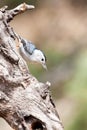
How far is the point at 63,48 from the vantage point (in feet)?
12.9

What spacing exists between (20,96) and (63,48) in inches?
95.4

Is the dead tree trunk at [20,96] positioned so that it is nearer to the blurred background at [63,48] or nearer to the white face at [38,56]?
the white face at [38,56]

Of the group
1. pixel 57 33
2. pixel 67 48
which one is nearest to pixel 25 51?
pixel 67 48

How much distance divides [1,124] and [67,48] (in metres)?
1.07

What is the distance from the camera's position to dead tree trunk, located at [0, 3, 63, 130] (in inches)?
59.4

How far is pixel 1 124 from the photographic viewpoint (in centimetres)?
300

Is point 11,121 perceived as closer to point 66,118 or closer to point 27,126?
point 27,126

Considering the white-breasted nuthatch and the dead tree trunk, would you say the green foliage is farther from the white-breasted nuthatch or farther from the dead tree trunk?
the dead tree trunk

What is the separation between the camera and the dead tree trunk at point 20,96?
151cm

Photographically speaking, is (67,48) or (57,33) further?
(57,33)

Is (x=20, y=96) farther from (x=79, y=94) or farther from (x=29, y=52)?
(x=79, y=94)

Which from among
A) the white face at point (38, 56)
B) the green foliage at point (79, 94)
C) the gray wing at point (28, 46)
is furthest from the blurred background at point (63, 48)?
the gray wing at point (28, 46)

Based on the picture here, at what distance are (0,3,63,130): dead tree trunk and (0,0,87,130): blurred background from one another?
4.71 feet

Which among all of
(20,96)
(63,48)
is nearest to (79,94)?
(63,48)
